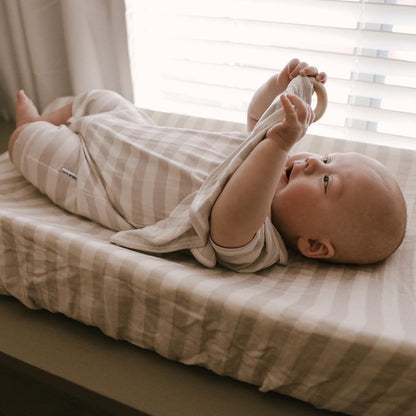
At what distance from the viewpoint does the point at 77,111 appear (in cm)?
130

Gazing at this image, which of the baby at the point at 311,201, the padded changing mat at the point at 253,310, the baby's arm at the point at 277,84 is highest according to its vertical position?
the baby's arm at the point at 277,84

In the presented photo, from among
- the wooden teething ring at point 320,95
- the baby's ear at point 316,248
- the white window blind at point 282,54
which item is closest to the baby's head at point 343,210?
the baby's ear at point 316,248

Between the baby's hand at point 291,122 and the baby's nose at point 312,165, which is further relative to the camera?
the baby's nose at point 312,165

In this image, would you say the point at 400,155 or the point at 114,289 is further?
the point at 400,155

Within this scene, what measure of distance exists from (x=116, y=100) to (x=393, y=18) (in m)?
0.84

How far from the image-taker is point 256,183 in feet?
2.63

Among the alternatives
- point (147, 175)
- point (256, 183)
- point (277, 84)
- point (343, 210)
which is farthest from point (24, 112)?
point (343, 210)

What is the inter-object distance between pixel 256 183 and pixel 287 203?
159 millimetres

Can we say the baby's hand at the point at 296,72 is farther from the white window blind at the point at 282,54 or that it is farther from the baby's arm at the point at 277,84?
the white window blind at the point at 282,54

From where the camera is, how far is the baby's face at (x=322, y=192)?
0.87 meters

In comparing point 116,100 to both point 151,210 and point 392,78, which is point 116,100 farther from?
point 392,78

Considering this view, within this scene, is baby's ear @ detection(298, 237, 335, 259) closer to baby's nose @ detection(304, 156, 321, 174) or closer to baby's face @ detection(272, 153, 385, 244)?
baby's face @ detection(272, 153, 385, 244)

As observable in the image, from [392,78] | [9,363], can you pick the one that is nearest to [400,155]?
[392,78]

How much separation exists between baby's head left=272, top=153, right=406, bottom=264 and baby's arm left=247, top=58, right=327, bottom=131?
196mm
